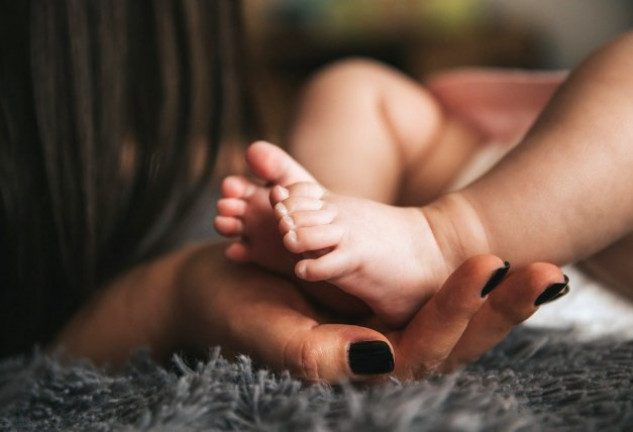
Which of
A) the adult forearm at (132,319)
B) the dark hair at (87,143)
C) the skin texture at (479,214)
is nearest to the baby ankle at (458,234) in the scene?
the skin texture at (479,214)

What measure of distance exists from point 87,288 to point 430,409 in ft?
1.52

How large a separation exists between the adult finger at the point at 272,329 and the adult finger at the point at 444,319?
27 millimetres

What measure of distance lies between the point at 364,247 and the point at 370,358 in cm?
7

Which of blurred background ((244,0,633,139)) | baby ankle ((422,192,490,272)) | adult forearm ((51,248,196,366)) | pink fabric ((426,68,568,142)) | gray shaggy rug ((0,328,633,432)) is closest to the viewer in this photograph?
gray shaggy rug ((0,328,633,432))

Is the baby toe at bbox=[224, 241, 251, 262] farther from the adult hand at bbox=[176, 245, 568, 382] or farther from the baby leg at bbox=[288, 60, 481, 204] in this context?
the baby leg at bbox=[288, 60, 481, 204]

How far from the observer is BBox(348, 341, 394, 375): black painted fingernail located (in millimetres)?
397

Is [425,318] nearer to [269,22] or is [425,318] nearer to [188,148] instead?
[188,148]

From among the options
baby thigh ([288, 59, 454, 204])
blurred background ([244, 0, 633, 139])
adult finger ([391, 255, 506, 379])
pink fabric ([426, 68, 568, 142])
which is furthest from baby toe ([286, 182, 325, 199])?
blurred background ([244, 0, 633, 139])

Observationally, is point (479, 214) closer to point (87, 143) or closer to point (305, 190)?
point (305, 190)

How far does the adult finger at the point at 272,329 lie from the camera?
399 millimetres

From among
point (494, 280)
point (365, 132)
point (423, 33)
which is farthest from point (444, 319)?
point (423, 33)

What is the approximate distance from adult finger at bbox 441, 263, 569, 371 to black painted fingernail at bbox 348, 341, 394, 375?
6cm

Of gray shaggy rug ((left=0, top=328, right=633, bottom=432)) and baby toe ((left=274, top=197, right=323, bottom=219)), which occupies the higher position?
baby toe ((left=274, top=197, right=323, bottom=219))

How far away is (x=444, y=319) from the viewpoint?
0.40 metres
